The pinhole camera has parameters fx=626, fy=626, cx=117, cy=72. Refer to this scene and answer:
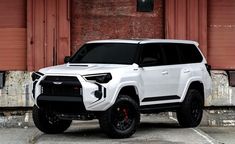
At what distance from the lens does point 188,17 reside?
58.3 feet

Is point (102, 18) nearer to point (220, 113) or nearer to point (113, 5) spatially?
point (113, 5)

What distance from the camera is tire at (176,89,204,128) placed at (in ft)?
46.0

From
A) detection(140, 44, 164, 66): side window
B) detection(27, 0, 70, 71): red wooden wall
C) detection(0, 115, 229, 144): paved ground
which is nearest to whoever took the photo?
detection(0, 115, 229, 144): paved ground

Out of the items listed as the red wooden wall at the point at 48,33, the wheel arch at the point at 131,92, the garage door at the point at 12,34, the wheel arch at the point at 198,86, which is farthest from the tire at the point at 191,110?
the garage door at the point at 12,34

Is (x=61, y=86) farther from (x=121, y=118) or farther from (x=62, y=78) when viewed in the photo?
(x=121, y=118)

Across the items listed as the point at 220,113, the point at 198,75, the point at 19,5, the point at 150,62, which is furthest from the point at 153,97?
the point at 19,5

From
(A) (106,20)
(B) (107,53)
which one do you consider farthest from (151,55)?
(A) (106,20)

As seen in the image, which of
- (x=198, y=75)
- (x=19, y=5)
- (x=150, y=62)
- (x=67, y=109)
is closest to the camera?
(x=67, y=109)

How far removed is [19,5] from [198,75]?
19.0ft

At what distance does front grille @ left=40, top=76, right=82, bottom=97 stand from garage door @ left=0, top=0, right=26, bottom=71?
5445mm

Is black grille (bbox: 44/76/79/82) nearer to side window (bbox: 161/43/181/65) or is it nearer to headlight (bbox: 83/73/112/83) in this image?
headlight (bbox: 83/73/112/83)

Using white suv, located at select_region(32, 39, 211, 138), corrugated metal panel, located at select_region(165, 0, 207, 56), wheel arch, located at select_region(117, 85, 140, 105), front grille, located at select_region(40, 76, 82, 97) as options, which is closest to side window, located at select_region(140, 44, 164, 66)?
white suv, located at select_region(32, 39, 211, 138)

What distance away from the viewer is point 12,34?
17.5 meters

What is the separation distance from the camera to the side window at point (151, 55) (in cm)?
1298
